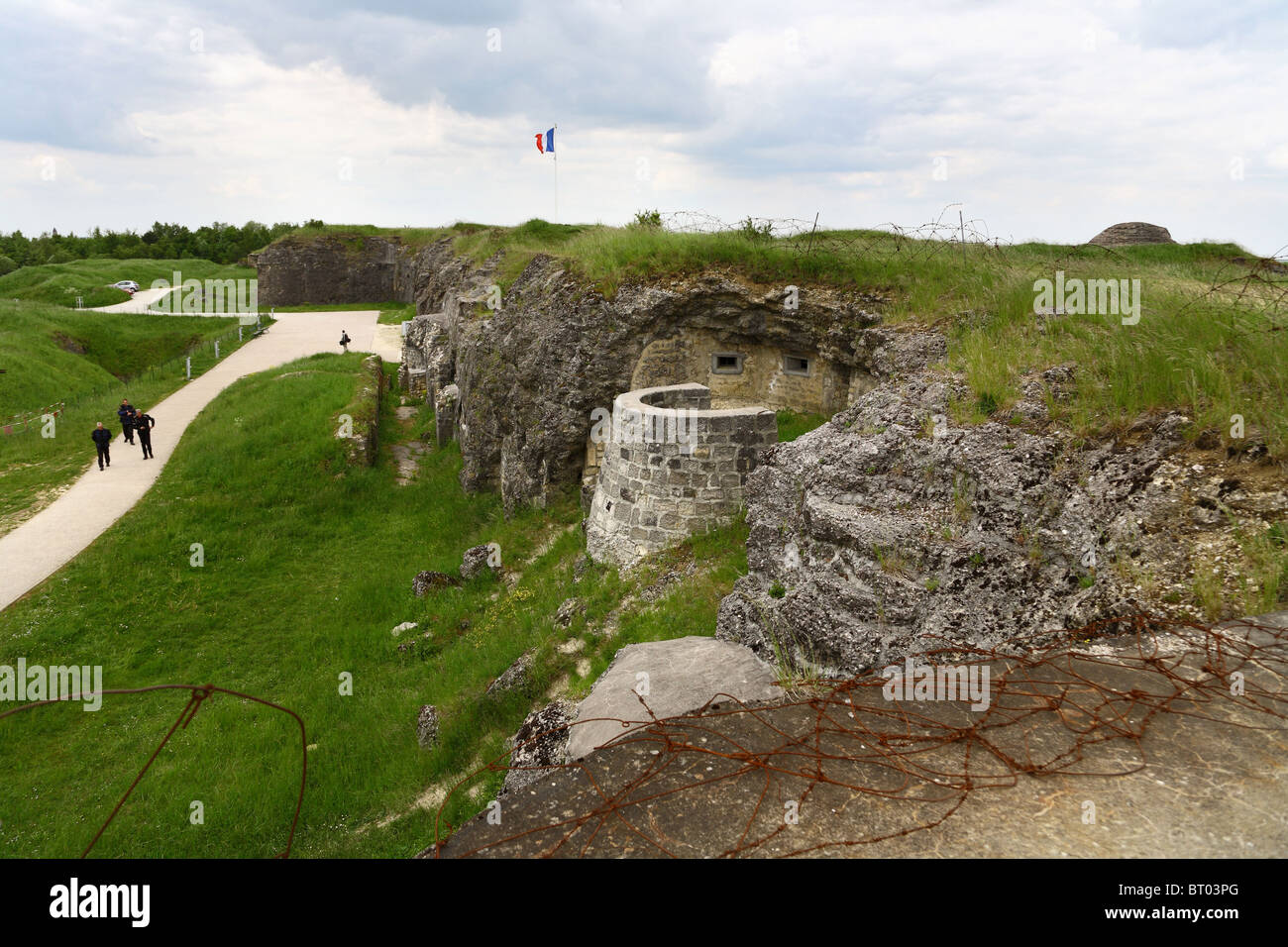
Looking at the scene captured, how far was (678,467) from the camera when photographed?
11.2 meters

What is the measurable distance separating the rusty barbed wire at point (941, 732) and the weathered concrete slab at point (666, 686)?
7.7 inches

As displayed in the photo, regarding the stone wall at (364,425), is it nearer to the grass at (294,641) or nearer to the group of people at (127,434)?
the grass at (294,641)

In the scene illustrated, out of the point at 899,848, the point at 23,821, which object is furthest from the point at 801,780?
the point at 23,821

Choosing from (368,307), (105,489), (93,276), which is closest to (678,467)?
(105,489)

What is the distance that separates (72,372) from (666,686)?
34.2 metres

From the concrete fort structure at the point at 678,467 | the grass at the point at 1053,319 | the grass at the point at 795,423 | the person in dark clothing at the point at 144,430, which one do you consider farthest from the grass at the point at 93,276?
the grass at the point at 795,423

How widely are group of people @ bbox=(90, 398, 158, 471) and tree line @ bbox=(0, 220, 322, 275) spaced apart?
165 feet

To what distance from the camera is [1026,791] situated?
11.1ft

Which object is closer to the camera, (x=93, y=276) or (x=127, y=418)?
(x=127, y=418)

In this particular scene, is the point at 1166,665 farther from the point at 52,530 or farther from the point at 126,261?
the point at 126,261

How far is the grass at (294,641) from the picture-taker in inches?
351

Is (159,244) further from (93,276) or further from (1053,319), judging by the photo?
(1053,319)

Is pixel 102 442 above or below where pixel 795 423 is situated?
below

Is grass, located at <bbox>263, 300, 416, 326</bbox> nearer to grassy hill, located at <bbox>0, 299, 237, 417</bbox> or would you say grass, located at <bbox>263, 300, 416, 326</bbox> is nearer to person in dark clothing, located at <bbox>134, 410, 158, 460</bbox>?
grassy hill, located at <bbox>0, 299, 237, 417</bbox>
